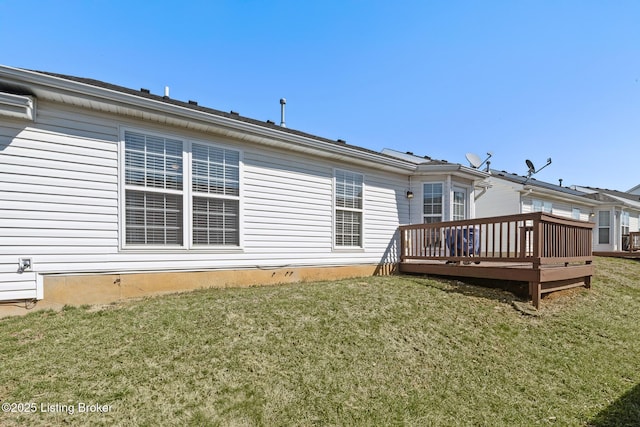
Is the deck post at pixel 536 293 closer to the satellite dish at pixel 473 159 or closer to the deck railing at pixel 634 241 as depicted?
the satellite dish at pixel 473 159

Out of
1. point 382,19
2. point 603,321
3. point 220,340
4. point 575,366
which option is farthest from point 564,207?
point 220,340

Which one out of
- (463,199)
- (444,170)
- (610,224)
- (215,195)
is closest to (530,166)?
(610,224)

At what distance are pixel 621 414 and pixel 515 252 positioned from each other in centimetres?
312

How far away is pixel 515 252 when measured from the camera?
19.6 ft

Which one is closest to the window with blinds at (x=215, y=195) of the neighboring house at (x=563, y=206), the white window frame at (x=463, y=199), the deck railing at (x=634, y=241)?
the white window frame at (x=463, y=199)

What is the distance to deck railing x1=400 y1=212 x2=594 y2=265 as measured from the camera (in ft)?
19.1

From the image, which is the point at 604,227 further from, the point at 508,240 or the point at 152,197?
the point at 152,197

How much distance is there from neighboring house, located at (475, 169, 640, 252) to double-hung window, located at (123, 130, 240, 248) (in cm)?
926

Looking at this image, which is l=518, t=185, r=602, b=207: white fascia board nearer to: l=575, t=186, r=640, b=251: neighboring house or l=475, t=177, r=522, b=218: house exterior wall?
l=475, t=177, r=522, b=218: house exterior wall

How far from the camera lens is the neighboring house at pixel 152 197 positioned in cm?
434

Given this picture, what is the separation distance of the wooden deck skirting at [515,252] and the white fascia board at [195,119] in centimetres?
218

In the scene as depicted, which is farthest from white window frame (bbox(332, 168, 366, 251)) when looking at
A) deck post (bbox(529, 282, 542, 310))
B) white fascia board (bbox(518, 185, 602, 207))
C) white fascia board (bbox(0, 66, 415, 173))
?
white fascia board (bbox(518, 185, 602, 207))

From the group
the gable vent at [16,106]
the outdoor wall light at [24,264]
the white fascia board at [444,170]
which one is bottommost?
the outdoor wall light at [24,264]

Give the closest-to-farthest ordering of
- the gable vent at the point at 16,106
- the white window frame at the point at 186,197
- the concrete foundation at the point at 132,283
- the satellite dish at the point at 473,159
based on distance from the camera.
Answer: the gable vent at the point at 16,106, the concrete foundation at the point at 132,283, the white window frame at the point at 186,197, the satellite dish at the point at 473,159
